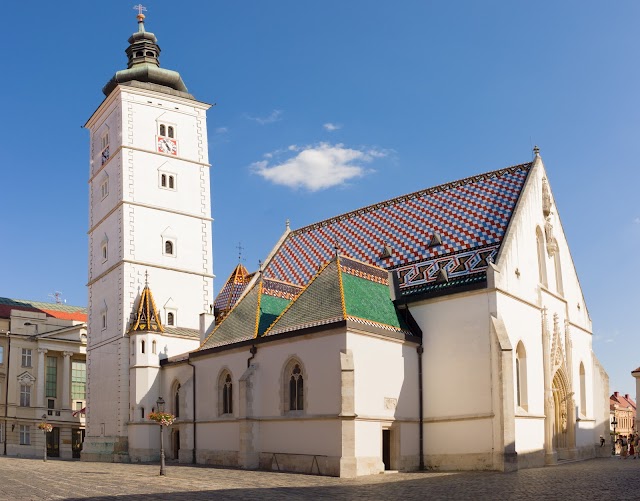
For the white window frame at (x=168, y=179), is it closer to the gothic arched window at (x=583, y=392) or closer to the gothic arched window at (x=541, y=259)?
the gothic arched window at (x=541, y=259)

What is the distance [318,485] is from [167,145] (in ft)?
88.6

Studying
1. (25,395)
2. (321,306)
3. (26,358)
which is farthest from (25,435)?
(321,306)

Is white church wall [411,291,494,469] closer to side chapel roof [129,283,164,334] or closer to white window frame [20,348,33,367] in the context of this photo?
side chapel roof [129,283,164,334]

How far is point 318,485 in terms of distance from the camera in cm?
2228

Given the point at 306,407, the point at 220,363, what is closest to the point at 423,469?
the point at 306,407

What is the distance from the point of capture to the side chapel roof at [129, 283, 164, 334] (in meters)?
39.7

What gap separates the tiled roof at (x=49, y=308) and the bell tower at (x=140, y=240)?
21640mm

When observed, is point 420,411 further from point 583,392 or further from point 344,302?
point 583,392

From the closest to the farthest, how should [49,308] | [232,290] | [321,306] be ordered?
[321,306]
[232,290]
[49,308]

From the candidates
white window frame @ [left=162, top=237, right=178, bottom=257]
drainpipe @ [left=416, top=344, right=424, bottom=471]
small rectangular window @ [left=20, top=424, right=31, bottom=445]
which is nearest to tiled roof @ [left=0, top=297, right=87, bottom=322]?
small rectangular window @ [left=20, top=424, right=31, bottom=445]

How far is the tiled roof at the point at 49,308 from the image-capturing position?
64.3 m

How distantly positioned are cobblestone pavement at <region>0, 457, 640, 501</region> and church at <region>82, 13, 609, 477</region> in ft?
7.13

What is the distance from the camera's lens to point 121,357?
40.2m

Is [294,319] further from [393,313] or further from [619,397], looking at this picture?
[619,397]
